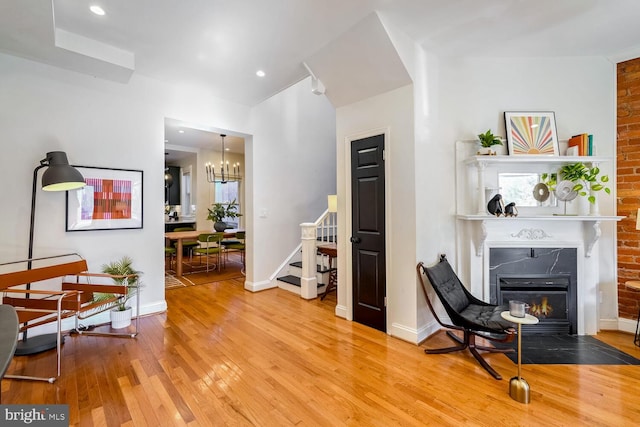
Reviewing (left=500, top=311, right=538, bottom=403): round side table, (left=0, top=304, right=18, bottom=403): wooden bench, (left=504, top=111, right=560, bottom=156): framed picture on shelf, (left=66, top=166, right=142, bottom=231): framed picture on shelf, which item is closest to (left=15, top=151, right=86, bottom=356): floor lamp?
(left=66, top=166, right=142, bottom=231): framed picture on shelf

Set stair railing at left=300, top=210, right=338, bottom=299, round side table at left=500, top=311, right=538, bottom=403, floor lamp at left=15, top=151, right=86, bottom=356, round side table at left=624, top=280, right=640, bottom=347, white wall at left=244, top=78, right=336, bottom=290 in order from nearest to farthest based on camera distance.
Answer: round side table at left=500, top=311, right=538, bottom=403, floor lamp at left=15, top=151, right=86, bottom=356, round side table at left=624, top=280, right=640, bottom=347, stair railing at left=300, top=210, right=338, bottom=299, white wall at left=244, top=78, right=336, bottom=290

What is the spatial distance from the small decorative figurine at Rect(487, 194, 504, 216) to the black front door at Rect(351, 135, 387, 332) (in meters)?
1.09

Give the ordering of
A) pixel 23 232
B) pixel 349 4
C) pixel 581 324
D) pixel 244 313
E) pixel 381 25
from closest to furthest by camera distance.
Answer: pixel 349 4 → pixel 381 25 → pixel 23 232 → pixel 581 324 → pixel 244 313

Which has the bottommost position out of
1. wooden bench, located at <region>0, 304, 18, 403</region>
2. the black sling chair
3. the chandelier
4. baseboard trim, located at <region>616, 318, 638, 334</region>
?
baseboard trim, located at <region>616, 318, 638, 334</region>

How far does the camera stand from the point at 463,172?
3.23m

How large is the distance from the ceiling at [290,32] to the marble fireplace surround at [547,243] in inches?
69.3

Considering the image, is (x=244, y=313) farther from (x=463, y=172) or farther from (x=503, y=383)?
(x=463, y=172)

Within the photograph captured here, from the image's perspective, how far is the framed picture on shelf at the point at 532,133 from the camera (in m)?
3.07

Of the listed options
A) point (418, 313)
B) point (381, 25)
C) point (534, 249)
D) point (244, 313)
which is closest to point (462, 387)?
point (418, 313)

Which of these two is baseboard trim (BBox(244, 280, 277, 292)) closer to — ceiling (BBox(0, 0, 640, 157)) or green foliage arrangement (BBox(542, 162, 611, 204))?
ceiling (BBox(0, 0, 640, 157))

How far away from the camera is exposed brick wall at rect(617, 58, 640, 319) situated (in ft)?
9.75

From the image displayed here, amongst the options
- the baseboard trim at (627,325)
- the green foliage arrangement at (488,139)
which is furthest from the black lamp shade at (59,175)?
the baseboard trim at (627,325)

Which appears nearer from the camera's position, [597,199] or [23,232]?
[23,232]

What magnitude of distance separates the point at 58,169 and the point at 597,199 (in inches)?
209
